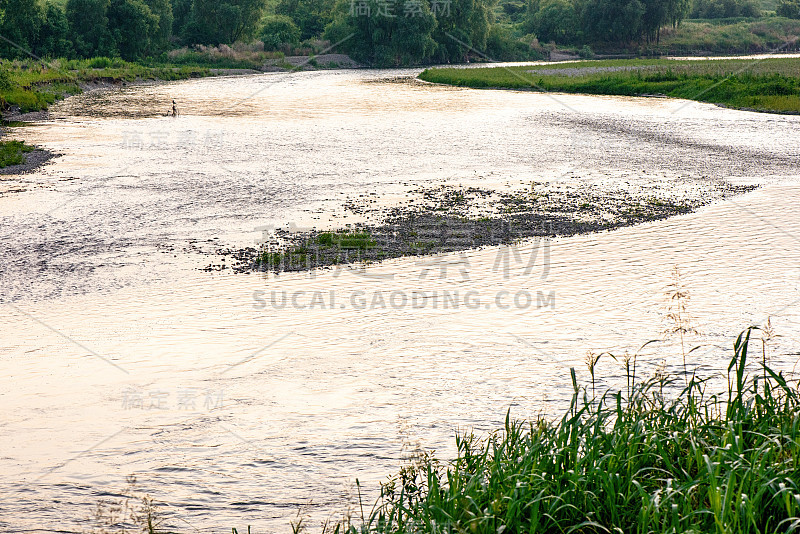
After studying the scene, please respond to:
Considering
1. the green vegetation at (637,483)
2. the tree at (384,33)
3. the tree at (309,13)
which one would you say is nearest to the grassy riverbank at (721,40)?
the tree at (384,33)

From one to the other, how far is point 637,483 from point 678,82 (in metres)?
42.0

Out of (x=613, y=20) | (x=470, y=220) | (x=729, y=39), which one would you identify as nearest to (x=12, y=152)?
(x=470, y=220)

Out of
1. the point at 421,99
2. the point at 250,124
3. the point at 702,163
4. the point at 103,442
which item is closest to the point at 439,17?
the point at 421,99

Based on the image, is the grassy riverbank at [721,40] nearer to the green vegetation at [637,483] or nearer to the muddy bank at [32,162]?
the muddy bank at [32,162]

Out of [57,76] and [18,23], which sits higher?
[18,23]

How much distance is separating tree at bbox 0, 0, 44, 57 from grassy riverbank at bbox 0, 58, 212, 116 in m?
6.65

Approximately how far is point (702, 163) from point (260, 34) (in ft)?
249

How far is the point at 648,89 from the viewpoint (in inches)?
1668

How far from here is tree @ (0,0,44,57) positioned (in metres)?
60.6

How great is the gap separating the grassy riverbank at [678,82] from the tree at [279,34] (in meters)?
27.7

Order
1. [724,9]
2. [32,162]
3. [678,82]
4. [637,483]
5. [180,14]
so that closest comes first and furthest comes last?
[637,483], [32,162], [678,82], [180,14], [724,9]

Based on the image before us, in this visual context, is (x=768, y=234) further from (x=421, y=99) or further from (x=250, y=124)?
(x=421, y=99)

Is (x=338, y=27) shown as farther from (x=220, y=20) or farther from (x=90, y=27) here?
(x=90, y=27)

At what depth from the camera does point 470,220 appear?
14.3m
